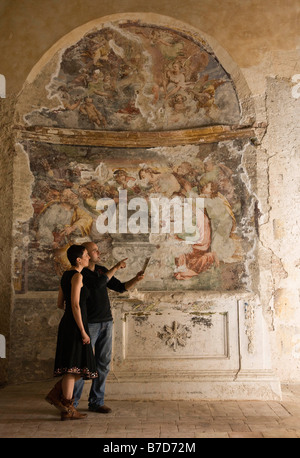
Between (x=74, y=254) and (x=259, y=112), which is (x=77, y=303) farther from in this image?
(x=259, y=112)

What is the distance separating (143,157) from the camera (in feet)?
20.3

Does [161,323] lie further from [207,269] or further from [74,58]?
[74,58]

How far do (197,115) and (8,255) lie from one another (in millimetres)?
3112

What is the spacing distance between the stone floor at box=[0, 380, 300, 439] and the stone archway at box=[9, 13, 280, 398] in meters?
1.01

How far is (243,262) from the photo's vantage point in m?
5.76

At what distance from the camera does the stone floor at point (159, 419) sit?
3.81 metres

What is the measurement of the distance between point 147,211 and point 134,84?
1796mm

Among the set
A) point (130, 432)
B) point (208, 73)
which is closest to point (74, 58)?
point (208, 73)

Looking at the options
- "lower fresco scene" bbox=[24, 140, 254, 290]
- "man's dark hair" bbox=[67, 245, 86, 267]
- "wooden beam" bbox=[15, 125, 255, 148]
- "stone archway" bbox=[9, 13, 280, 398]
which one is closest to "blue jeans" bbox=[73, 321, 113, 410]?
"man's dark hair" bbox=[67, 245, 86, 267]

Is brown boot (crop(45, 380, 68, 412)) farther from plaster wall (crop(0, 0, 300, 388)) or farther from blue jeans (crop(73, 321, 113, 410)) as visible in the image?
plaster wall (crop(0, 0, 300, 388))

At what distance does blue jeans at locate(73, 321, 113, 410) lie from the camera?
4559 millimetres

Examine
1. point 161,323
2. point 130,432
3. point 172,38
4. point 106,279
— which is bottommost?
point 130,432

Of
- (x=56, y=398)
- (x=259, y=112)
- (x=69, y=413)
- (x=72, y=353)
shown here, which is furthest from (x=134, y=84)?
(x=69, y=413)

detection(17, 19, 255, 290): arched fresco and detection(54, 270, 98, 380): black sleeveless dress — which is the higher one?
detection(17, 19, 255, 290): arched fresco
